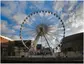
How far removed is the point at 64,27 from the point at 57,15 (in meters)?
1.38

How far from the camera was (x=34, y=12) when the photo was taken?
2103cm

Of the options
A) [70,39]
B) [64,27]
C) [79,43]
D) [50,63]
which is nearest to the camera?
[50,63]

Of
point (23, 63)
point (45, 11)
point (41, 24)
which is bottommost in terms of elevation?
point (23, 63)

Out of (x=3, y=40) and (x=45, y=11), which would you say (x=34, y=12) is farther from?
(x=3, y=40)

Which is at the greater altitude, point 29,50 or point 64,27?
point 64,27

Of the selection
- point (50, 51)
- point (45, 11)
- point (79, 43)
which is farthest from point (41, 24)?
point (79, 43)

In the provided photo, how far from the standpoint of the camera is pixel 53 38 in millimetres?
20750

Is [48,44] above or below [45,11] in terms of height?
below

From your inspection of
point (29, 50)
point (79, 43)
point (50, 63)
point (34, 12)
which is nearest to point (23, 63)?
point (50, 63)

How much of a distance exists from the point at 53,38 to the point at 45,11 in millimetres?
2789

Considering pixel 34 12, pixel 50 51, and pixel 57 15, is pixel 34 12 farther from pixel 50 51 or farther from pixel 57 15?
pixel 50 51

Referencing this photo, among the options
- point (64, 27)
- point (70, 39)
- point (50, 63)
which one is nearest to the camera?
point (50, 63)

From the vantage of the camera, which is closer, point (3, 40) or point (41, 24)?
point (41, 24)

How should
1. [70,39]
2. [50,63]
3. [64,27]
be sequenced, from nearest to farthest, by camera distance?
[50,63], [64,27], [70,39]
